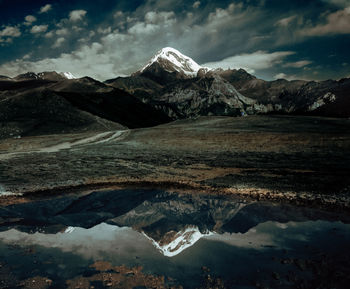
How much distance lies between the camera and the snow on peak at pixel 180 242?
32.2 feet

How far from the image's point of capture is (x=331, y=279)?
7.69 m

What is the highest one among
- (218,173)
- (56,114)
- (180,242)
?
(56,114)

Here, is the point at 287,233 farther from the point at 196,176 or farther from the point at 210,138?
the point at 210,138

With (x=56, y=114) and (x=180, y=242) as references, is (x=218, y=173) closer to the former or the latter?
(x=180, y=242)

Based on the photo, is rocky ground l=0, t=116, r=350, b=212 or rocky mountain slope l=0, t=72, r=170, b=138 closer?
rocky ground l=0, t=116, r=350, b=212

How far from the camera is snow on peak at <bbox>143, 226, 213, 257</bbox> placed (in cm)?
981

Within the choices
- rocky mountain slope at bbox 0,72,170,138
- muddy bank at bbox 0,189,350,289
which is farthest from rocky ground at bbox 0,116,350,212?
rocky mountain slope at bbox 0,72,170,138

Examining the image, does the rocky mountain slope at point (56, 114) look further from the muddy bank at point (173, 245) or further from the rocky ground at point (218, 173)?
the muddy bank at point (173, 245)

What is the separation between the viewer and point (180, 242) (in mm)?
10539

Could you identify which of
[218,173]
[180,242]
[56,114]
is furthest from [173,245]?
[56,114]

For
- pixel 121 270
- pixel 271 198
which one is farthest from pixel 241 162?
pixel 121 270

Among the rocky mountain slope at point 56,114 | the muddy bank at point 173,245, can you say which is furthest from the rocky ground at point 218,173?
the rocky mountain slope at point 56,114

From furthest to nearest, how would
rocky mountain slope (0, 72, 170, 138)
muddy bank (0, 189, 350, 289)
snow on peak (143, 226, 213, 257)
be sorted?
rocky mountain slope (0, 72, 170, 138), snow on peak (143, 226, 213, 257), muddy bank (0, 189, 350, 289)

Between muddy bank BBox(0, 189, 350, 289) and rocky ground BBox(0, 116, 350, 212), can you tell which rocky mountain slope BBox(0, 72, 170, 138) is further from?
muddy bank BBox(0, 189, 350, 289)
